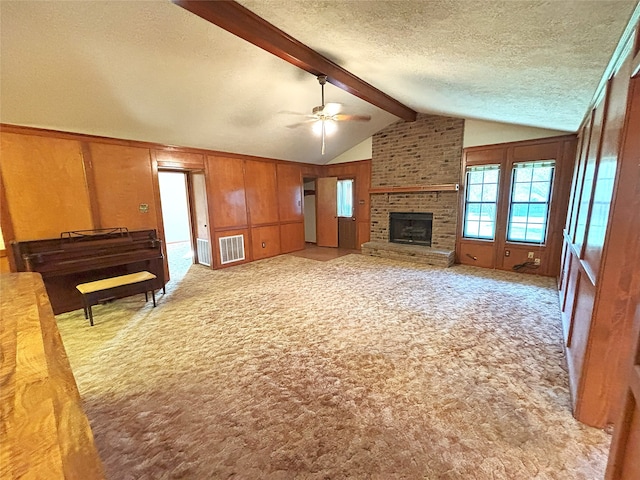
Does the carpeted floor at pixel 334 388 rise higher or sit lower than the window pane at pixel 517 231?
lower

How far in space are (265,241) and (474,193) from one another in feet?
15.6

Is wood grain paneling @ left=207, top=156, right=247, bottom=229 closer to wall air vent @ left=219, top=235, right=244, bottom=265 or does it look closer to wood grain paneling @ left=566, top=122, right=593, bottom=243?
wall air vent @ left=219, top=235, right=244, bottom=265

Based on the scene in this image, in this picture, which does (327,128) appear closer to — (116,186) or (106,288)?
(116,186)

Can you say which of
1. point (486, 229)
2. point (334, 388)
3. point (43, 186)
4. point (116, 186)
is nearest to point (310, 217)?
point (486, 229)

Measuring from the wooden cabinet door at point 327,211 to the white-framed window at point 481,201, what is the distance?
131 inches

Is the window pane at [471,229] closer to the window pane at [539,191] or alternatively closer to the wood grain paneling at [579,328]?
the window pane at [539,191]

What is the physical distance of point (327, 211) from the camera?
25.2 ft

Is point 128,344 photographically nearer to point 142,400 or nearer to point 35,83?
point 142,400

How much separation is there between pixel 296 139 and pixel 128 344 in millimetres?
4681

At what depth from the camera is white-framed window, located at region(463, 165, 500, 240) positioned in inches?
201

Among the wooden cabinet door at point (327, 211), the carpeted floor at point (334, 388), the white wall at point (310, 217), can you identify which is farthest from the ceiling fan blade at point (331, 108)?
the white wall at point (310, 217)

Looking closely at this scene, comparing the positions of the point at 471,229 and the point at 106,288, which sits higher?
the point at 471,229

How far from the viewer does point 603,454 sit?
1.48m

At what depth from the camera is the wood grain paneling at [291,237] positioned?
6930mm
